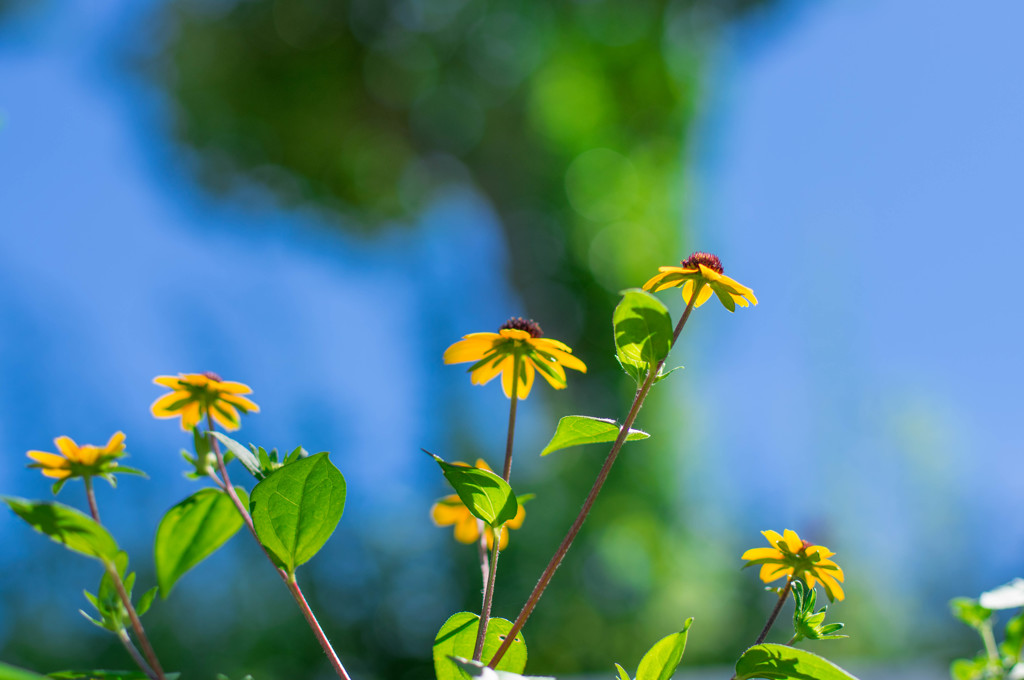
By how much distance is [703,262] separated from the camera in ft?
0.98

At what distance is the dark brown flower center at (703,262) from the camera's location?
0.29 meters

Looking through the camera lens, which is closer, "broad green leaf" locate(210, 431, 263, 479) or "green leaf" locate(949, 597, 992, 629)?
"broad green leaf" locate(210, 431, 263, 479)

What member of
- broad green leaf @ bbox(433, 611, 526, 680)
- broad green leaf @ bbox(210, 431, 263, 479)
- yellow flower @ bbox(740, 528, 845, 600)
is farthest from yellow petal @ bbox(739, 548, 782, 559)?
broad green leaf @ bbox(210, 431, 263, 479)

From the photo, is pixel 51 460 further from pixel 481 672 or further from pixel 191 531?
pixel 481 672

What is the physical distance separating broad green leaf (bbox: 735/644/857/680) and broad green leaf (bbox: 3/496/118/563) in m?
0.24

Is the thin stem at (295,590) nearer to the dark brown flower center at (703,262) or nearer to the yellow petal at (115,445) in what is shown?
the yellow petal at (115,445)

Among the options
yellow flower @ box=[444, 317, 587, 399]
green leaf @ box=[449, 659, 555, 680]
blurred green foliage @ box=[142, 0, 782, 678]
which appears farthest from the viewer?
blurred green foliage @ box=[142, 0, 782, 678]

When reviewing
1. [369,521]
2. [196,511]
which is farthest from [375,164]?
[196,511]

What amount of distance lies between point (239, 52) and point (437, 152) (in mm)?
1204

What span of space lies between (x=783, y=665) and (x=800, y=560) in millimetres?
64

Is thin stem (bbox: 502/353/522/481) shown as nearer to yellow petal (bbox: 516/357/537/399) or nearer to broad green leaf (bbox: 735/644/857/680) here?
yellow petal (bbox: 516/357/537/399)

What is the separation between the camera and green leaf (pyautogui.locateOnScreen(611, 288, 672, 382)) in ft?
0.78

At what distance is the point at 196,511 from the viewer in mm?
323

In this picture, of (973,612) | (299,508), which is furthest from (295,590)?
(973,612)
